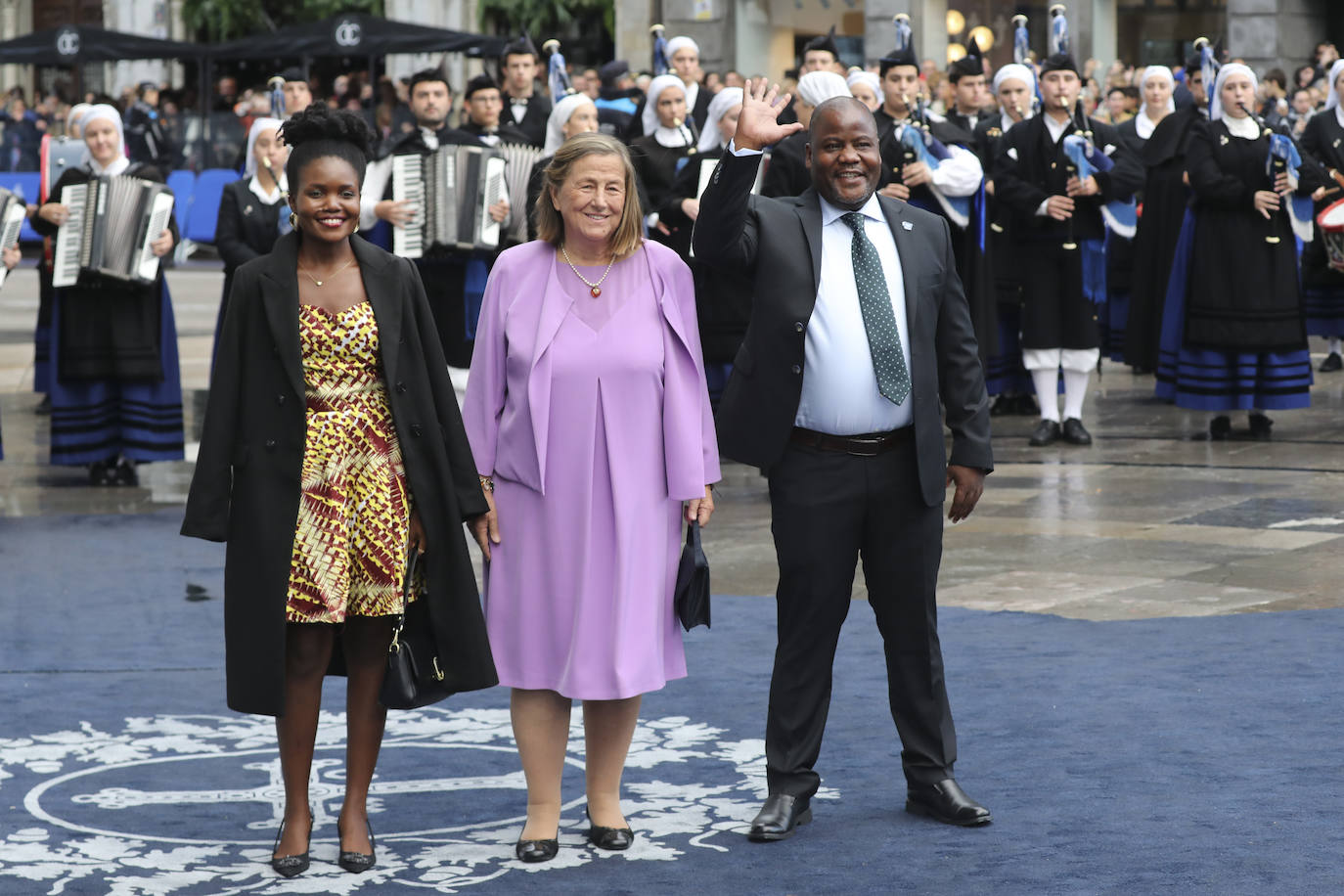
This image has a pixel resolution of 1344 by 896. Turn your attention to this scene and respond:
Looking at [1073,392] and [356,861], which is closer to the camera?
[356,861]

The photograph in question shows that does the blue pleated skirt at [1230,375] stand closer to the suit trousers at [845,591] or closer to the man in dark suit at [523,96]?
the man in dark suit at [523,96]

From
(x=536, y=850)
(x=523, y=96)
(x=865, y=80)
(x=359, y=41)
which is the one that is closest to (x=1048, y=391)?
(x=865, y=80)

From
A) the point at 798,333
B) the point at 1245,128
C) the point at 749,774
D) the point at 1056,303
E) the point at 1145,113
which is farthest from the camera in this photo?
the point at 1145,113

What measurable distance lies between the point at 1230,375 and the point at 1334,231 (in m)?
0.97

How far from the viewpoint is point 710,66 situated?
30219 millimetres

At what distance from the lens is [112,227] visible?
1059cm

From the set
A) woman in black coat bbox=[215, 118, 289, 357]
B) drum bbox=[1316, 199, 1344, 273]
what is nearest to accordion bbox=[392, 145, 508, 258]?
woman in black coat bbox=[215, 118, 289, 357]

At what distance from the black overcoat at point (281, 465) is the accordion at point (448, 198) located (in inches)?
238

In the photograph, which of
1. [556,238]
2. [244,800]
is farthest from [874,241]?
[244,800]

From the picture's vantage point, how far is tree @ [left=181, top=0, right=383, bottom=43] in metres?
38.2

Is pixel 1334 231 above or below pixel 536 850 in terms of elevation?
above

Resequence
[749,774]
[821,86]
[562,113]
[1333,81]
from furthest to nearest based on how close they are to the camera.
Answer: [1333,81], [562,113], [821,86], [749,774]

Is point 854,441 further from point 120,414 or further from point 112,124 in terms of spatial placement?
point 120,414

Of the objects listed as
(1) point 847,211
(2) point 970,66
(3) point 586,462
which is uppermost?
(2) point 970,66
